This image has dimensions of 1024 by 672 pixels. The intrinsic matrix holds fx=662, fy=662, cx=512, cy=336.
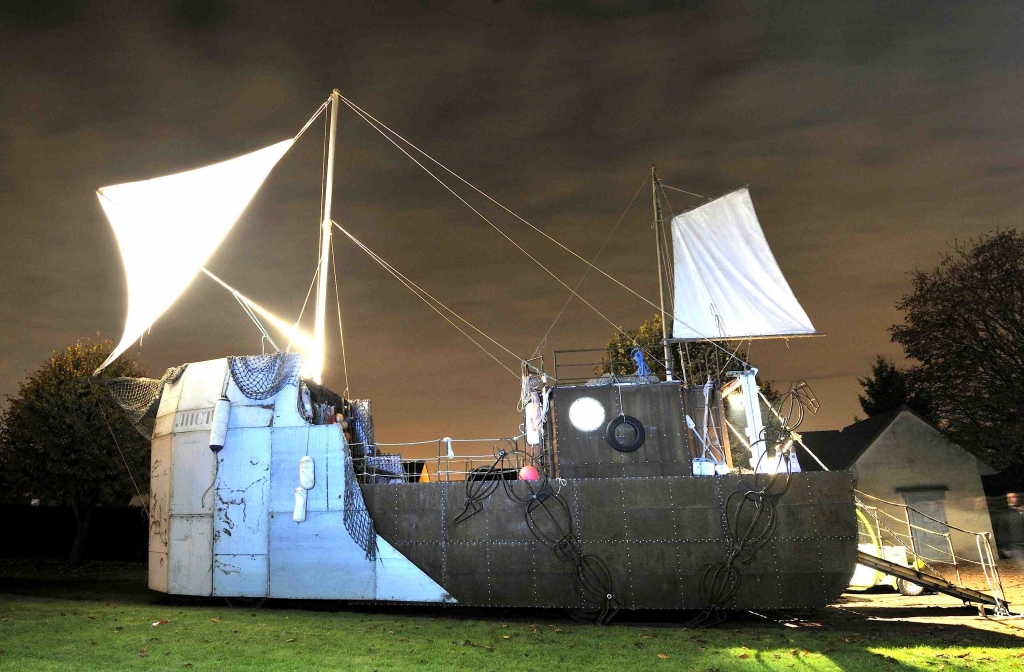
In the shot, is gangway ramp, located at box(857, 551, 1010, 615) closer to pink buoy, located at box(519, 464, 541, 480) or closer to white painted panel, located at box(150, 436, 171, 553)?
pink buoy, located at box(519, 464, 541, 480)

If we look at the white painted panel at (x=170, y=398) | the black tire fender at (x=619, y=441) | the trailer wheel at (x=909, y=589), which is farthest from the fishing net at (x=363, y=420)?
the trailer wheel at (x=909, y=589)

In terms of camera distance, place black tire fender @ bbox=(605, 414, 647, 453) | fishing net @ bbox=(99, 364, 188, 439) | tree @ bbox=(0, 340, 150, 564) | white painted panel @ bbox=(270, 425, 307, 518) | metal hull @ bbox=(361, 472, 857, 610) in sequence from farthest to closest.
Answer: tree @ bbox=(0, 340, 150, 564), fishing net @ bbox=(99, 364, 188, 439), white painted panel @ bbox=(270, 425, 307, 518), black tire fender @ bbox=(605, 414, 647, 453), metal hull @ bbox=(361, 472, 857, 610)

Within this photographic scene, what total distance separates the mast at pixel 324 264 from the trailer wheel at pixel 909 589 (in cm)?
1392

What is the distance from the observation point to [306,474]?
42.0 feet

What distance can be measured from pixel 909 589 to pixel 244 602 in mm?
14315

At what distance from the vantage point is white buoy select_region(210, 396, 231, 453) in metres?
13.1

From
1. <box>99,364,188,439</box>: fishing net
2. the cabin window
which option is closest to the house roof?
the cabin window

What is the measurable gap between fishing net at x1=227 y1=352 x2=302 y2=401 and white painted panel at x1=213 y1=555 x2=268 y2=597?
3147 mm

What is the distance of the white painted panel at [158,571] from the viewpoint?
44.3ft

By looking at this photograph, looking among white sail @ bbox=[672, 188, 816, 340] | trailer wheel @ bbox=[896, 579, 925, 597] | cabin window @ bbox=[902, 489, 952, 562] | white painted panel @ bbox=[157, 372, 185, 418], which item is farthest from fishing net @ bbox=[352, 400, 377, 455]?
cabin window @ bbox=[902, 489, 952, 562]

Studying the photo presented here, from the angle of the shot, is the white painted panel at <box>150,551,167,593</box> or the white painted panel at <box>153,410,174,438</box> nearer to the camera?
the white painted panel at <box>150,551,167,593</box>

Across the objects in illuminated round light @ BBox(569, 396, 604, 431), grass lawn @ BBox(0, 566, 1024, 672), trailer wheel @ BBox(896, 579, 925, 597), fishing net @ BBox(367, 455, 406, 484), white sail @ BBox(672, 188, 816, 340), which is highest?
white sail @ BBox(672, 188, 816, 340)

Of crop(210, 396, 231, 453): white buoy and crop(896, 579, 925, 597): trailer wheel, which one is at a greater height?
crop(210, 396, 231, 453): white buoy

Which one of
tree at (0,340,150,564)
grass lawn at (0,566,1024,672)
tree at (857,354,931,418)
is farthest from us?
tree at (857,354,931,418)
